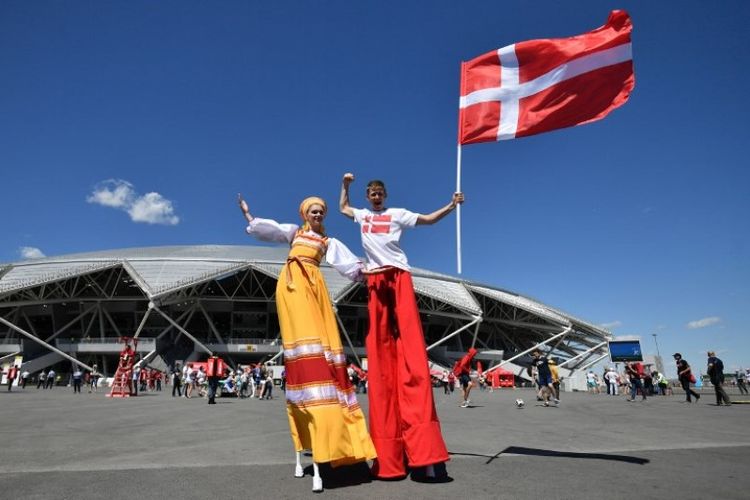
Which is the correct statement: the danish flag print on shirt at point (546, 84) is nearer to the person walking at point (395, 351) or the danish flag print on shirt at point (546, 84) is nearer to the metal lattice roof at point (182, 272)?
the person walking at point (395, 351)

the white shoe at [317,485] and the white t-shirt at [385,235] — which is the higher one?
the white t-shirt at [385,235]

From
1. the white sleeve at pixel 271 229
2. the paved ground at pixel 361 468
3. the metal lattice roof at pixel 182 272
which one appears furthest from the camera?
the metal lattice roof at pixel 182 272

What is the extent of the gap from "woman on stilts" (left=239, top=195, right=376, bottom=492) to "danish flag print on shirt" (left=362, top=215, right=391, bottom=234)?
32 centimetres

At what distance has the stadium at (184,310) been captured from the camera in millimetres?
36844

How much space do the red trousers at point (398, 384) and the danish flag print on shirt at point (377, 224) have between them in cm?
40

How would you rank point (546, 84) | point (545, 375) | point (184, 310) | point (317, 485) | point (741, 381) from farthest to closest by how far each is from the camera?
point (184, 310)
point (741, 381)
point (545, 375)
point (546, 84)
point (317, 485)

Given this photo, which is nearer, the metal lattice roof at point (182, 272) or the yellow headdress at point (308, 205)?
the yellow headdress at point (308, 205)

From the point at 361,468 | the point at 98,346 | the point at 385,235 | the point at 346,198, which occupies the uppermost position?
the point at 98,346

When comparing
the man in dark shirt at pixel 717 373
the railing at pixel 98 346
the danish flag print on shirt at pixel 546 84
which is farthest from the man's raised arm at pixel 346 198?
the railing at pixel 98 346

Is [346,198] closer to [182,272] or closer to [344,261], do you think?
[344,261]

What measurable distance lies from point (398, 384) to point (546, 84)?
3.51 m

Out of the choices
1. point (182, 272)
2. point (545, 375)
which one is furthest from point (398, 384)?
point (182, 272)

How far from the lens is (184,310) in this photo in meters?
45.7

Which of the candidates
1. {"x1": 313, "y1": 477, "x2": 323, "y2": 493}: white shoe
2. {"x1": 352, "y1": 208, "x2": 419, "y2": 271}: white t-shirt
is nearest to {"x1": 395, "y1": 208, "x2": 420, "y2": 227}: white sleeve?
{"x1": 352, "y1": 208, "x2": 419, "y2": 271}: white t-shirt
